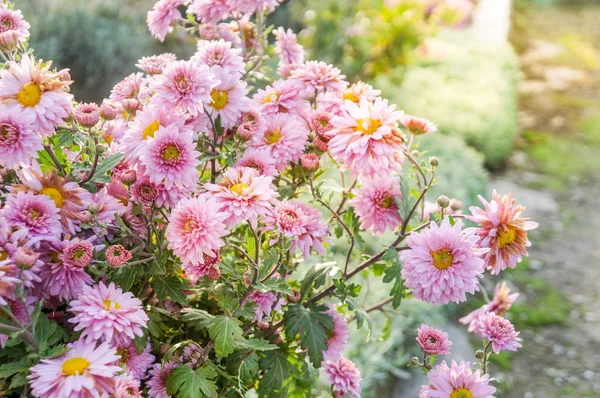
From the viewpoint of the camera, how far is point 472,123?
434cm

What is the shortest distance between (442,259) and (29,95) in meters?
0.73

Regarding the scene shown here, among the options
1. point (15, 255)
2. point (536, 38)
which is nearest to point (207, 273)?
point (15, 255)

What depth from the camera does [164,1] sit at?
4.82 ft

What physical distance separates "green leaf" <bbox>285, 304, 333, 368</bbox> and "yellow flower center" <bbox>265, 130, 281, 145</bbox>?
1.09 feet

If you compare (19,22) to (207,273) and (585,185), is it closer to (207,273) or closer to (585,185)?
(207,273)

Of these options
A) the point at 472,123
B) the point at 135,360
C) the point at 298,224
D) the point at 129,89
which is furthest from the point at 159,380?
the point at 472,123

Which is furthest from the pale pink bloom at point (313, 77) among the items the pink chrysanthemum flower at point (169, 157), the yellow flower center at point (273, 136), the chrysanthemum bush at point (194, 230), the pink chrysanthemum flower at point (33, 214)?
the pink chrysanthemum flower at point (33, 214)

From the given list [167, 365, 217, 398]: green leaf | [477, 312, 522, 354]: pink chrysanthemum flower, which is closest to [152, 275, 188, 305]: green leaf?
[167, 365, 217, 398]: green leaf

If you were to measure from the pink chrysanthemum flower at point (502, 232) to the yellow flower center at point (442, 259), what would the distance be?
3.5 inches

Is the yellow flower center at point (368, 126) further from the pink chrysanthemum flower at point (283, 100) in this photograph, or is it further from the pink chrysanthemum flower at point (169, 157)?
the pink chrysanthemum flower at point (169, 157)

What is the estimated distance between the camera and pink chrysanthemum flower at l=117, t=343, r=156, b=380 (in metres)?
1.08

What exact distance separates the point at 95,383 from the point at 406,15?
481cm

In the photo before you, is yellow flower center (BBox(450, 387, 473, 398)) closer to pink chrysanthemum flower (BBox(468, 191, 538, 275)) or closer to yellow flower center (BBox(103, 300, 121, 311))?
pink chrysanthemum flower (BBox(468, 191, 538, 275))

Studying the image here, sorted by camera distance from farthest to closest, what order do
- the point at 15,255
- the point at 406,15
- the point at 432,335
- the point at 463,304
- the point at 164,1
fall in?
the point at 406,15 < the point at 463,304 < the point at 164,1 < the point at 432,335 < the point at 15,255
